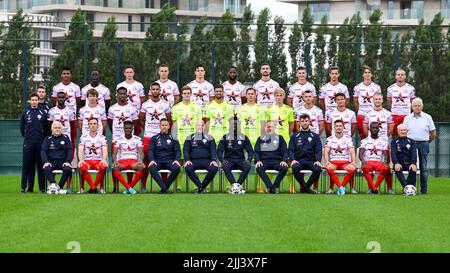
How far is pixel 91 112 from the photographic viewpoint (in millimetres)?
21922

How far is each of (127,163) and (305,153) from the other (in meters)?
3.40

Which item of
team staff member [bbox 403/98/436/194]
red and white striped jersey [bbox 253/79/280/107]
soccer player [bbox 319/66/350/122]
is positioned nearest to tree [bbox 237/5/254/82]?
red and white striped jersey [bbox 253/79/280/107]

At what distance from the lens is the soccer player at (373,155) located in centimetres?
2109

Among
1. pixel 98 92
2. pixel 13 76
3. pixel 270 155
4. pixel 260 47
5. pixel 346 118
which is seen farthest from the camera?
pixel 13 76

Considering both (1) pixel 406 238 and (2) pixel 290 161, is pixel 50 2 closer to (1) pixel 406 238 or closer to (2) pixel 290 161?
(2) pixel 290 161

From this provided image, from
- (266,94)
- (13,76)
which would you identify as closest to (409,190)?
(266,94)

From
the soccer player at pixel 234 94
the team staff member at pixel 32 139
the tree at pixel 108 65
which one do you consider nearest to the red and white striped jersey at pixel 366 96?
the soccer player at pixel 234 94

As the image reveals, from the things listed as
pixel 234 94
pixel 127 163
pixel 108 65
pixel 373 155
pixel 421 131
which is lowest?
pixel 127 163

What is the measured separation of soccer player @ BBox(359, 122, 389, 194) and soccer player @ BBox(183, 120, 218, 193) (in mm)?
2928

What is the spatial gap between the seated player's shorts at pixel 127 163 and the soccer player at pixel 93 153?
0.30 meters

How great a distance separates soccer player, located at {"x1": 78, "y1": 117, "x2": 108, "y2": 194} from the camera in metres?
20.9

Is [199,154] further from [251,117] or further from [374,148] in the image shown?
[374,148]
